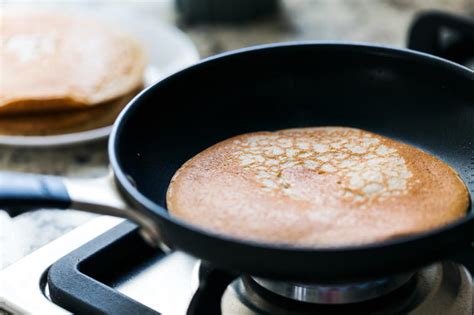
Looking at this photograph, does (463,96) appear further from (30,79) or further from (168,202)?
(30,79)

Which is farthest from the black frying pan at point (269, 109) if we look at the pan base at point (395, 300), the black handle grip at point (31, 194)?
the pan base at point (395, 300)

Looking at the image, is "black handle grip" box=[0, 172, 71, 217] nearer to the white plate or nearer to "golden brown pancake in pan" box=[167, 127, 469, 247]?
"golden brown pancake in pan" box=[167, 127, 469, 247]

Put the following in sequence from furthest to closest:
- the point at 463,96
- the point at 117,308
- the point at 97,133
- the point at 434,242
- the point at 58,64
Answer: the point at 58,64, the point at 97,133, the point at 463,96, the point at 117,308, the point at 434,242

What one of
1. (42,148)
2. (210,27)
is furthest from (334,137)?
(210,27)

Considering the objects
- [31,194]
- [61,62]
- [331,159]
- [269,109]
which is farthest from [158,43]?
[31,194]

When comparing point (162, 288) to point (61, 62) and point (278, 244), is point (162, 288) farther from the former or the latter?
point (61, 62)

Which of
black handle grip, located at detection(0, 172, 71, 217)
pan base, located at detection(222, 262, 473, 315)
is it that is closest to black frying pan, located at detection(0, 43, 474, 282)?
black handle grip, located at detection(0, 172, 71, 217)
